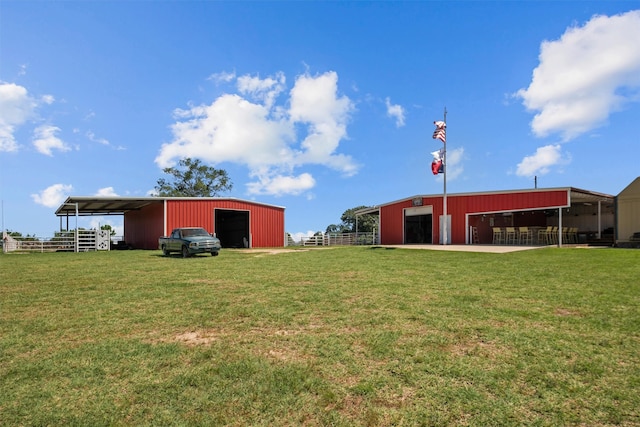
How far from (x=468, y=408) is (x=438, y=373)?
0.55 m

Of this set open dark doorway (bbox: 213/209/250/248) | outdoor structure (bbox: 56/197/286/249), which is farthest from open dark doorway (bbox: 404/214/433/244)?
open dark doorway (bbox: 213/209/250/248)

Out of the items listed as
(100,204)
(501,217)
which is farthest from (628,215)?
(100,204)

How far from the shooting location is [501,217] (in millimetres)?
25078

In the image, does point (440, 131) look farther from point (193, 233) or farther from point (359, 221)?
point (359, 221)

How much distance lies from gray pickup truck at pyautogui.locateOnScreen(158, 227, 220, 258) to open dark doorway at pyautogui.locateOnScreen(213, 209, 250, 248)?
8595 millimetres

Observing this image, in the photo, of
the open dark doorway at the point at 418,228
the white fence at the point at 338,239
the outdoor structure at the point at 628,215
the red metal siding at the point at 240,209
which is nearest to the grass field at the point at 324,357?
the outdoor structure at the point at 628,215

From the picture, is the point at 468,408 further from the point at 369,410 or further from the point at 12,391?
the point at 12,391

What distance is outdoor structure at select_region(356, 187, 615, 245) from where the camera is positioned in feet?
67.0

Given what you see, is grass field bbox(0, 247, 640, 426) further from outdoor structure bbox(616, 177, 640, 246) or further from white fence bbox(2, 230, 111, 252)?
white fence bbox(2, 230, 111, 252)

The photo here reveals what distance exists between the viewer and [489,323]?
15.4 ft

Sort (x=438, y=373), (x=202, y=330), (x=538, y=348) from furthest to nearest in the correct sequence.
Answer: (x=202, y=330) → (x=538, y=348) → (x=438, y=373)

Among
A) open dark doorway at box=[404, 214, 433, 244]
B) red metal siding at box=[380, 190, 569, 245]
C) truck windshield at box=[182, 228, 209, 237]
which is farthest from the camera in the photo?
open dark doorway at box=[404, 214, 433, 244]

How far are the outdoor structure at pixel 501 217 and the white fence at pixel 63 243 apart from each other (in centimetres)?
1932

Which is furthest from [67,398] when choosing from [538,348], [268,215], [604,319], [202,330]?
[268,215]
